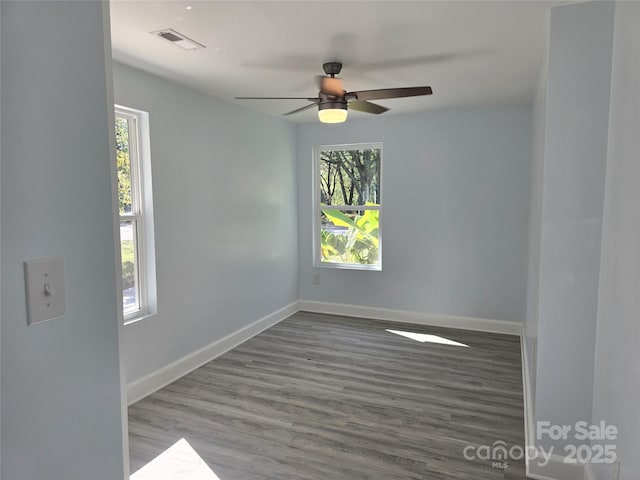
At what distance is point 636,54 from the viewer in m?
1.59

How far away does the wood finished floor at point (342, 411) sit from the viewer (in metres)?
2.44

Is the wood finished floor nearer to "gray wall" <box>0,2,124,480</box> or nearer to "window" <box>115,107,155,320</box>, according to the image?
"window" <box>115,107,155,320</box>

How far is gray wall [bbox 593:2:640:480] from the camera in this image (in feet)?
4.85

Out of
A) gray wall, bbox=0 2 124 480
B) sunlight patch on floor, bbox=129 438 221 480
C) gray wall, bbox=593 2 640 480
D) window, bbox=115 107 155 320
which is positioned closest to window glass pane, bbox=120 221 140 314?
window, bbox=115 107 155 320

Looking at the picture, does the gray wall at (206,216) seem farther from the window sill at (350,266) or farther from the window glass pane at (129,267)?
the window sill at (350,266)

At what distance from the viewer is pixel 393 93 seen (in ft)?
9.44

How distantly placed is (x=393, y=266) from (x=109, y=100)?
445cm

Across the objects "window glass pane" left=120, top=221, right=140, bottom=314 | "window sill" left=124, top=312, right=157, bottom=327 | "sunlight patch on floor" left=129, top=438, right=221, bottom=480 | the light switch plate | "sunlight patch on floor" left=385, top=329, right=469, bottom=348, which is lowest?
"sunlight patch on floor" left=129, top=438, right=221, bottom=480

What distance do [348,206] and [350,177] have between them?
1.24 feet

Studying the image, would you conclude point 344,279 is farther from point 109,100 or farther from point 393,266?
point 109,100

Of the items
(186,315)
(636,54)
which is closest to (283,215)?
(186,315)

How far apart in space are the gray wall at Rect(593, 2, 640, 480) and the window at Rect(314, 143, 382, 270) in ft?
11.1

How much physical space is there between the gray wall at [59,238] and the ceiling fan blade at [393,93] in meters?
2.14

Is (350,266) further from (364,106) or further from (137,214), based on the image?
(137,214)
